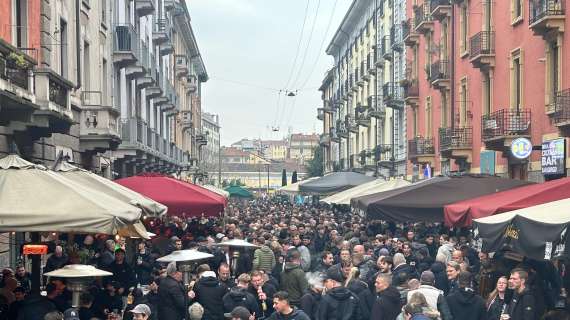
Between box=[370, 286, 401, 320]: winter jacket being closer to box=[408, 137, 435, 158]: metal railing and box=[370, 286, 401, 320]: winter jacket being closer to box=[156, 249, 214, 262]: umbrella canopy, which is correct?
box=[156, 249, 214, 262]: umbrella canopy

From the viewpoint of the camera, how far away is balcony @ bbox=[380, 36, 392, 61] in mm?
50725

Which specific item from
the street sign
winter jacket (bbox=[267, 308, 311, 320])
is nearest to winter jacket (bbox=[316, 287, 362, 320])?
winter jacket (bbox=[267, 308, 311, 320])

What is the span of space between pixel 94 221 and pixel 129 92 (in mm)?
26639

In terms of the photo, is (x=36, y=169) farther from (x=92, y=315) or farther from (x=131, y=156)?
(x=131, y=156)

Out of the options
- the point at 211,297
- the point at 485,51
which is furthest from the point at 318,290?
the point at 485,51

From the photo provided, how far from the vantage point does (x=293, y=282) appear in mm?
14812

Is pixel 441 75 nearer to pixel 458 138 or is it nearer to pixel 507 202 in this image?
pixel 458 138

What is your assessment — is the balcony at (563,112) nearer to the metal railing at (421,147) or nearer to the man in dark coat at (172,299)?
the man in dark coat at (172,299)

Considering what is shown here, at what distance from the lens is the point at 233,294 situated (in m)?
12.7

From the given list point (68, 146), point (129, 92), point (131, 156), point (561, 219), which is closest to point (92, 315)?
point (561, 219)

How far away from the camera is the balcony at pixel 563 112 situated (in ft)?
71.2

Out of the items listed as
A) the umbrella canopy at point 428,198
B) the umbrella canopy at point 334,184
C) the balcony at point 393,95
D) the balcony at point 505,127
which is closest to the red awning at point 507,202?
the umbrella canopy at point 428,198

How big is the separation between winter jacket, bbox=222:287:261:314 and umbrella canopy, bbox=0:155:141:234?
3.16 metres

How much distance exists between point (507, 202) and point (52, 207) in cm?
772
